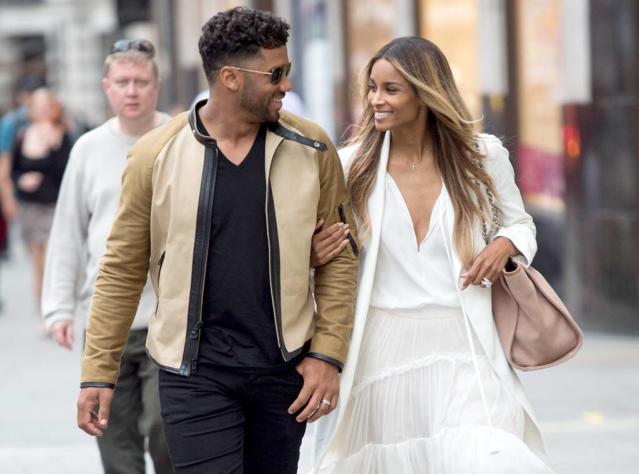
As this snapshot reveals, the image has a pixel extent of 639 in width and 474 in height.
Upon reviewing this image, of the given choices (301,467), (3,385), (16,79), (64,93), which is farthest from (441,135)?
(16,79)

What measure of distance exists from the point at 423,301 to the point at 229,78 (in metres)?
0.86

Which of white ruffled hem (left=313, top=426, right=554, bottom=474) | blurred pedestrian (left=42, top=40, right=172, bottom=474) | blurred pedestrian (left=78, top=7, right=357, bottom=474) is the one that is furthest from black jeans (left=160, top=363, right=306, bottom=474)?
blurred pedestrian (left=42, top=40, right=172, bottom=474)

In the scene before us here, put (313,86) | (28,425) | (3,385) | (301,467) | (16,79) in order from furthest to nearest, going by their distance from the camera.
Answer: (16,79) < (313,86) < (3,385) < (28,425) < (301,467)

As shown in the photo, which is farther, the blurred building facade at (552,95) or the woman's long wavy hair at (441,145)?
the blurred building facade at (552,95)

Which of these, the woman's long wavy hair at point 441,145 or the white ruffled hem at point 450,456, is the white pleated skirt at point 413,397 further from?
the woman's long wavy hair at point 441,145

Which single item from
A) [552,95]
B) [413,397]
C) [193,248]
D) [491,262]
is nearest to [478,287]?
[491,262]

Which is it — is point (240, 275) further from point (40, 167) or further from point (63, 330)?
point (40, 167)

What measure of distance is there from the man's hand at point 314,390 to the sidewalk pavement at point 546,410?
2895mm

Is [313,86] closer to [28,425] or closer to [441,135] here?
[28,425]

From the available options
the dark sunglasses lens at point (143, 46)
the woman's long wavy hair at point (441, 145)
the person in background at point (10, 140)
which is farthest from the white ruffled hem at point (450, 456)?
the person in background at point (10, 140)

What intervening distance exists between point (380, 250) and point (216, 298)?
1.94 ft

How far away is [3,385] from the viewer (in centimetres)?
959

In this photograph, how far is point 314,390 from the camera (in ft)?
13.5

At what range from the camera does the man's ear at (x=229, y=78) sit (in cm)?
402
